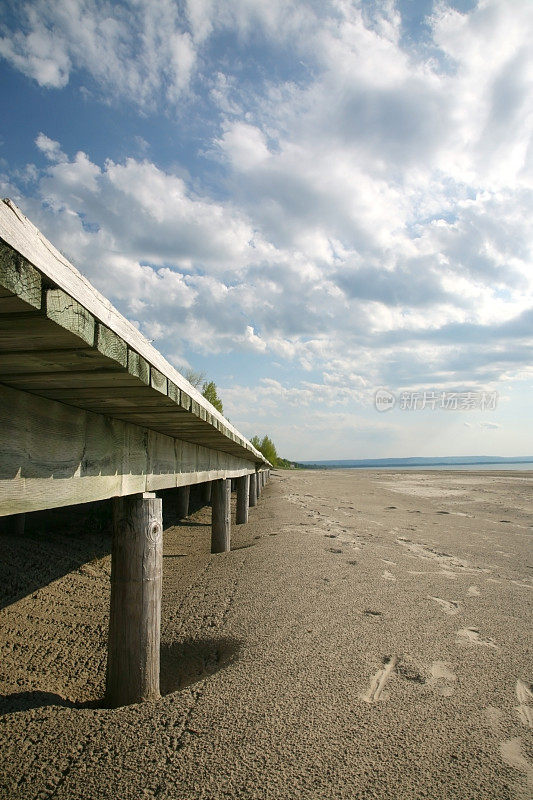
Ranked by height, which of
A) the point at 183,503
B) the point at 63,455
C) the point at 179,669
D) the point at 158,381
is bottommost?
the point at 179,669

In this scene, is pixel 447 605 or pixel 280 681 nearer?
pixel 280 681

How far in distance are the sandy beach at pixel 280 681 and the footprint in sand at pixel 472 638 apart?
0.03 meters

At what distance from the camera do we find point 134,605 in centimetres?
336

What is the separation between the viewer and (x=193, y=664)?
4.15m

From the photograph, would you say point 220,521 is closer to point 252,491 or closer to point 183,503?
point 183,503

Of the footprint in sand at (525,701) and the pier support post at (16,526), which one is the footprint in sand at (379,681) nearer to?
the footprint in sand at (525,701)

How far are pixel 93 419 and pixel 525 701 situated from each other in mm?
3797

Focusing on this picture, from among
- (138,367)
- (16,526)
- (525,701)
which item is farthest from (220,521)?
(138,367)

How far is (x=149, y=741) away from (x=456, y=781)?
1.82 metres

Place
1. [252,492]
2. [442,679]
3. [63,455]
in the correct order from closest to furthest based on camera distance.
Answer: [63,455], [442,679], [252,492]

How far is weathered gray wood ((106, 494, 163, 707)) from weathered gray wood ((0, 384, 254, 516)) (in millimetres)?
275

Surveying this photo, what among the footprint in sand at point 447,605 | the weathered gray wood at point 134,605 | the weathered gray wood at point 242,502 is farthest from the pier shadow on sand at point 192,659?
the weathered gray wood at point 242,502

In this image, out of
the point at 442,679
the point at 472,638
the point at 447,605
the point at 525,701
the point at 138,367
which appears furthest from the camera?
the point at 447,605

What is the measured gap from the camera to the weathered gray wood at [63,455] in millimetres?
2090
